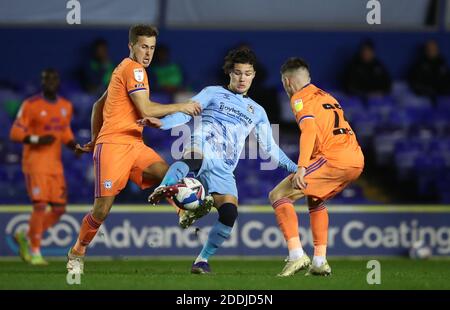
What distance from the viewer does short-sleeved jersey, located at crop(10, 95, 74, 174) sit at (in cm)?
1216

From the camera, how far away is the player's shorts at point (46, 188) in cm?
1204

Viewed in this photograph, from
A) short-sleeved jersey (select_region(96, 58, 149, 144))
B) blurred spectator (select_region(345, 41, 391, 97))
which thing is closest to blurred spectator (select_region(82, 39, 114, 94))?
blurred spectator (select_region(345, 41, 391, 97))

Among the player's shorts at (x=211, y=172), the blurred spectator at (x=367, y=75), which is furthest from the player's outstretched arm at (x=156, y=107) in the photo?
the blurred spectator at (x=367, y=75)

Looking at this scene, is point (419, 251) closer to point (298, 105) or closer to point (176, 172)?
point (298, 105)

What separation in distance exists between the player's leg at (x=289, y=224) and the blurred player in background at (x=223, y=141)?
33cm

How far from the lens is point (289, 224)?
8.64m

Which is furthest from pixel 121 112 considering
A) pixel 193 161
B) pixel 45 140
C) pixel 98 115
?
pixel 45 140

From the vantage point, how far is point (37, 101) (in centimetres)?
1221

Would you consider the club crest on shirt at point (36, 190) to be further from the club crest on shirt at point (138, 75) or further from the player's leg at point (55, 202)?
the club crest on shirt at point (138, 75)

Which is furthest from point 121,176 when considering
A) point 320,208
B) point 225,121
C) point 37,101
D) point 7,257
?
point 7,257

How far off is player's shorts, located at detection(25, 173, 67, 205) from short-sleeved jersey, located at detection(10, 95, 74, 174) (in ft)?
0.23

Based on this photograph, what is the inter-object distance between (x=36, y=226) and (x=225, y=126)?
3.86 meters

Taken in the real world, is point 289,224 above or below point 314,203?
below

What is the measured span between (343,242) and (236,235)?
144 cm
